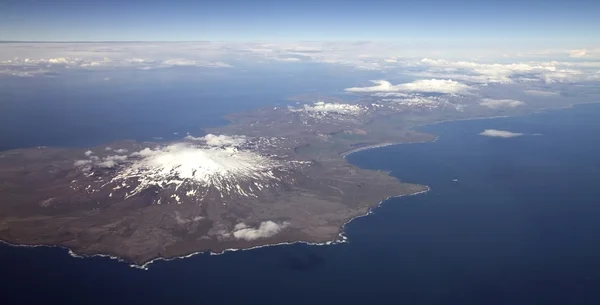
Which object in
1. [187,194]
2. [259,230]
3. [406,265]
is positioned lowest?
[259,230]

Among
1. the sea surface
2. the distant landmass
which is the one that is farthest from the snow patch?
the sea surface

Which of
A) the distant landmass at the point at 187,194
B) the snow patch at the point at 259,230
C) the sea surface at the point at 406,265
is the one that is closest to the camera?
the sea surface at the point at 406,265

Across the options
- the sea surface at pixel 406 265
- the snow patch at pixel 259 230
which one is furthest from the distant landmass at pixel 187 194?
the sea surface at pixel 406 265

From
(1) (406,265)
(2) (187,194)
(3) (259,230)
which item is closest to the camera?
(1) (406,265)

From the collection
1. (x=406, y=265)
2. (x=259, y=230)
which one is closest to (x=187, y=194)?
(x=259, y=230)

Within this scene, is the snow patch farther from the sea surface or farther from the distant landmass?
the sea surface

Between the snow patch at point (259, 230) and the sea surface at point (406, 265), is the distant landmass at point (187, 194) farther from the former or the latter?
the sea surface at point (406, 265)

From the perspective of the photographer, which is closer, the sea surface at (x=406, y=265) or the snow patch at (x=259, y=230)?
the sea surface at (x=406, y=265)

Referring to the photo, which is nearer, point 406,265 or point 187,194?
point 406,265

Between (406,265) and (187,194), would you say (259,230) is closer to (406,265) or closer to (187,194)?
(187,194)
